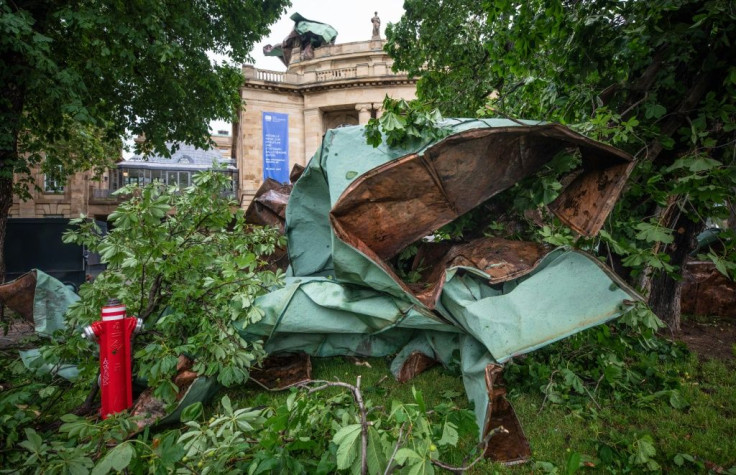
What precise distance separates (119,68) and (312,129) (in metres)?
19.0

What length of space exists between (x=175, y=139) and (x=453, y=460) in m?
8.44

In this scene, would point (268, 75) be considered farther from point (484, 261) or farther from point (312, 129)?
point (484, 261)

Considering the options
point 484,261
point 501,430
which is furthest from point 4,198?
point 501,430

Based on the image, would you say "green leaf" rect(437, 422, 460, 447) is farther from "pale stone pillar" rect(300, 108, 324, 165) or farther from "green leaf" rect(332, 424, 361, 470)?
"pale stone pillar" rect(300, 108, 324, 165)

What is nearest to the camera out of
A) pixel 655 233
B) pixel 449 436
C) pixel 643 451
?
pixel 449 436

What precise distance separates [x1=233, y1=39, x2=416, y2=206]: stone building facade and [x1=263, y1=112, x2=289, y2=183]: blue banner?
0.24 meters

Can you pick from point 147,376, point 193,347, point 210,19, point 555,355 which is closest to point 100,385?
point 147,376

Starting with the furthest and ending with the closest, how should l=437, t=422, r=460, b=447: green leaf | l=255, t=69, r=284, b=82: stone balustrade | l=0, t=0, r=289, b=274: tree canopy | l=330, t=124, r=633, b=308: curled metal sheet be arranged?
l=255, t=69, r=284, b=82: stone balustrade → l=0, t=0, r=289, b=274: tree canopy → l=330, t=124, r=633, b=308: curled metal sheet → l=437, t=422, r=460, b=447: green leaf

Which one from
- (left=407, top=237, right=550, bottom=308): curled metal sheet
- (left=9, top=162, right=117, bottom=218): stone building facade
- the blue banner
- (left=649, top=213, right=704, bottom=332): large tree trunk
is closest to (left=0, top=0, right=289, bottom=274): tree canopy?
(left=407, top=237, right=550, bottom=308): curled metal sheet

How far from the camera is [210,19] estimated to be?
815cm

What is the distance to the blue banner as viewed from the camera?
74.9 feet

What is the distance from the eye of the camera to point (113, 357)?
2.47 m

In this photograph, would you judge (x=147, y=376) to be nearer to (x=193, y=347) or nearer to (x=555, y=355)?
(x=193, y=347)

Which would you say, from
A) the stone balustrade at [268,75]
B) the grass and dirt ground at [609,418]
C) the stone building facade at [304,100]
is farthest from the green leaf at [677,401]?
the stone balustrade at [268,75]
